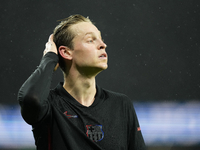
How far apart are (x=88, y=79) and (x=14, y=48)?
1.28 meters

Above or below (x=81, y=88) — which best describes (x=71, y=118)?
below

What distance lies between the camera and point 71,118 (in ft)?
3.15

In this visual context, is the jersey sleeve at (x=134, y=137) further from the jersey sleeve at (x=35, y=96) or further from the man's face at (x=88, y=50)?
the jersey sleeve at (x=35, y=96)

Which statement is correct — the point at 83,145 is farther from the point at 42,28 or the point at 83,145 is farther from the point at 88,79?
the point at 42,28

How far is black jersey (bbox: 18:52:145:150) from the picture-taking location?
2.72ft

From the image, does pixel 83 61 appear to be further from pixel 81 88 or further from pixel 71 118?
pixel 71 118

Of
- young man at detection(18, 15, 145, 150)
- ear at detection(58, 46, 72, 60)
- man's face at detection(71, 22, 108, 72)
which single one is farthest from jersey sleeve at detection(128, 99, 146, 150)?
ear at detection(58, 46, 72, 60)

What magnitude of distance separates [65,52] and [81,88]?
0.19 metres

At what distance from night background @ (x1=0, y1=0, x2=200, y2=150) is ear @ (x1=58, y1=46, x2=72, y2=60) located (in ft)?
3.23

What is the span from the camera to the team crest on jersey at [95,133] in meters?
0.93

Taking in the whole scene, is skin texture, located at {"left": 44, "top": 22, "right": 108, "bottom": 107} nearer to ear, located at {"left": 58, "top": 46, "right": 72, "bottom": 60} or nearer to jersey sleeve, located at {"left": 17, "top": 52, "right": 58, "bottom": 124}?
ear, located at {"left": 58, "top": 46, "right": 72, "bottom": 60}

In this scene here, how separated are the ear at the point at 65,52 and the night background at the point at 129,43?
98 cm

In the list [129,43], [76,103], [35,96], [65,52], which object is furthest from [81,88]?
[129,43]

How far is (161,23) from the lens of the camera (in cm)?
213
